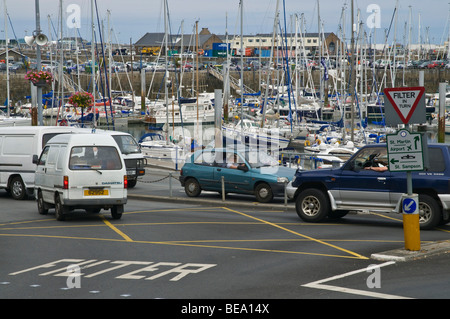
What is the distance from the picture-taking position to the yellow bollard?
39.7ft

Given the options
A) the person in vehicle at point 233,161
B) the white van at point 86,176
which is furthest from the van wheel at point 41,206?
the person in vehicle at point 233,161

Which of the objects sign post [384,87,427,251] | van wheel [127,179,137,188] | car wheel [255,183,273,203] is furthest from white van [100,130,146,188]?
sign post [384,87,427,251]

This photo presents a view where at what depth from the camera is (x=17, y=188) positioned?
879 inches

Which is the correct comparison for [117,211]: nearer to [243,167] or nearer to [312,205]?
[312,205]

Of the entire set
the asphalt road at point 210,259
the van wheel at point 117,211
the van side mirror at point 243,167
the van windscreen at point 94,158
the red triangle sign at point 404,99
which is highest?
the red triangle sign at point 404,99

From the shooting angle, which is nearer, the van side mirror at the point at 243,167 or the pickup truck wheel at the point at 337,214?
the pickup truck wheel at the point at 337,214

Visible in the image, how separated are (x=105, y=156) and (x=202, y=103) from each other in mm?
58655

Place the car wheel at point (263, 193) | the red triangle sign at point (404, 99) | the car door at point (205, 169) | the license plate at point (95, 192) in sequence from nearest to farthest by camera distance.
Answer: the red triangle sign at point (404, 99), the license plate at point (95, 192), the car wheel at point (263, 193), the car door at point (205, 169)

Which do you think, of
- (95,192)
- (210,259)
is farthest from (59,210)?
(210,259)

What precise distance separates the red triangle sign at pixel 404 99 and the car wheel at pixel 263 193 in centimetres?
884

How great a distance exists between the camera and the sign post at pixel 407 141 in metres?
12.2

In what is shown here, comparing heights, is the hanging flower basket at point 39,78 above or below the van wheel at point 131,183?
above

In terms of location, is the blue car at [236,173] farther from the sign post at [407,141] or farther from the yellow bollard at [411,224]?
→ the yellow bollard at [411,224]

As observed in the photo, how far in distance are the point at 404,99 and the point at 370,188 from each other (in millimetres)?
3910
